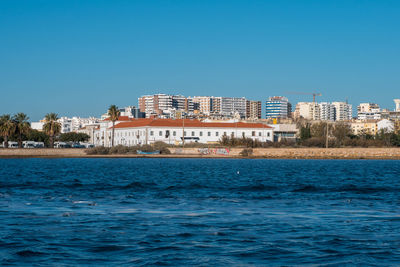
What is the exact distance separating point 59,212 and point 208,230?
5919mm

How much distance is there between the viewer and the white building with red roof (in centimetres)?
11788

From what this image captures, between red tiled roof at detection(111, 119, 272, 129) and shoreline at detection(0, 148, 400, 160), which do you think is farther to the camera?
red tiled roof at detection(111, 119, 272, 129)

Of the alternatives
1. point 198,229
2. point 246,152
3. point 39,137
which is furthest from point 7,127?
point 198,229

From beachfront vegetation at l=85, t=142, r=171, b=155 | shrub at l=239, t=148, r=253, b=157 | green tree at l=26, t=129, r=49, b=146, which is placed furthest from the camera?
green tree at l=26, t=129, r=49, b=146

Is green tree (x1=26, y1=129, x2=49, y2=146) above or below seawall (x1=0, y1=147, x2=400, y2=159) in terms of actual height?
above

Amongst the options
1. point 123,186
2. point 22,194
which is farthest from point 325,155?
point 22,194

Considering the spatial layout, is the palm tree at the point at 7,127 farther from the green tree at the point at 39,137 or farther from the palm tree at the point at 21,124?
the green tree at the point at 39,137

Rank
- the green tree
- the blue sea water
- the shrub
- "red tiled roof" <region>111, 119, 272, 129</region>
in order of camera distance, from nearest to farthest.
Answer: the blue sea water → the shrub → "red tiled roof" <region>111, 119, 272, 129</region> → the green tree

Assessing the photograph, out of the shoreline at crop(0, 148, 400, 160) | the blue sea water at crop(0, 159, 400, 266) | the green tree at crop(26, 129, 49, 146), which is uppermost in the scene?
the green tree at crop(26, 129, 49, 146)

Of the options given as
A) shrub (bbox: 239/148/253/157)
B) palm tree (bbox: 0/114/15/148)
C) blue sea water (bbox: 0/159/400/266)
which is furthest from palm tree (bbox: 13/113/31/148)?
blue sea water (bbox: 0/159/400/266)

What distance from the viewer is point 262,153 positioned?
330ft

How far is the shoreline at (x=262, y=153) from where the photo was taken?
96.8 m

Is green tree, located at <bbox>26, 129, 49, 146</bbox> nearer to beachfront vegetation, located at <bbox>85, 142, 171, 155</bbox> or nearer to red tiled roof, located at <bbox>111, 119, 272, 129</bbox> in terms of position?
red tiled roof, located at <bbox>111, 119, 272, 129</bbox>

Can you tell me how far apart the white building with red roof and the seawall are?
14.1 metres
